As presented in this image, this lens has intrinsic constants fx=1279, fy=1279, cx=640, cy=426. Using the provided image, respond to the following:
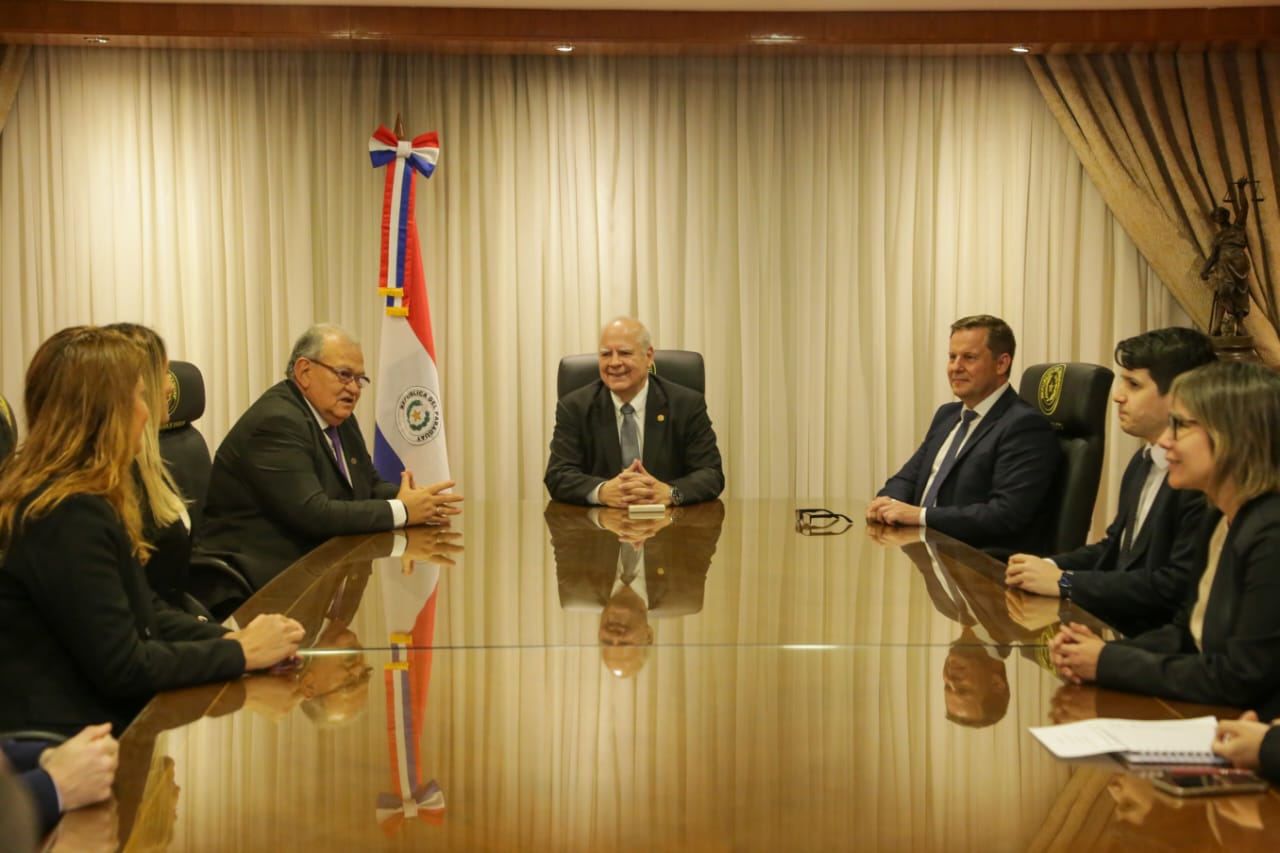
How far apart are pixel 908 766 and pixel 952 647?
642mm

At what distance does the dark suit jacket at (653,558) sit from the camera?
8.82ft

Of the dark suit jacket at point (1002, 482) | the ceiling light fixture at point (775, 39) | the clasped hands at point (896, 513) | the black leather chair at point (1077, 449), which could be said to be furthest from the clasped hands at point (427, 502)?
the ceiling light fixture at point (775, 39)

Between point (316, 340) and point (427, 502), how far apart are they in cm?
58

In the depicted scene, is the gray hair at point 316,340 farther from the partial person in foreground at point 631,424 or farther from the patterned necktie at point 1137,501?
the patterned necktie at point 1137,501

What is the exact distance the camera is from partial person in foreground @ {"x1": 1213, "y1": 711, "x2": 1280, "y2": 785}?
1.58 meters

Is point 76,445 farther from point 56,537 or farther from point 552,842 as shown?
point 552,842

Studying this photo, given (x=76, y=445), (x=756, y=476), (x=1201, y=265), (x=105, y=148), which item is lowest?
(x=756, y=476)

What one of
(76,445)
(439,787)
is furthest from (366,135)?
(439,787)

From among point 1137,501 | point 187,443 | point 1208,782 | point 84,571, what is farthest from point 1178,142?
point 84,571

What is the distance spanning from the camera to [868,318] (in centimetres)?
622

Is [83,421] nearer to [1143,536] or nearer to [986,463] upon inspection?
[1143,536]

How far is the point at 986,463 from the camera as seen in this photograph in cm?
388

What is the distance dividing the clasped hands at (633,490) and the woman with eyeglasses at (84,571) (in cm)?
205

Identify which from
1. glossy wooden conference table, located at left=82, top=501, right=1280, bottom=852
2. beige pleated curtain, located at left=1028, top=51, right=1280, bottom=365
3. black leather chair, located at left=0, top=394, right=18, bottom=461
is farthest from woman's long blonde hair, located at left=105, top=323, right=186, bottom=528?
beige pleated curtain, located at left=1028, top=51, right=1280, bottom=365
